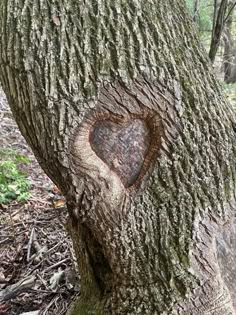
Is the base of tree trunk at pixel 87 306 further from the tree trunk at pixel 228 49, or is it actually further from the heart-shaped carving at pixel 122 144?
the tree trunk at pixel 228 49

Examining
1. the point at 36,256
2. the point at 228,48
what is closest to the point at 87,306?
the point at 36,256

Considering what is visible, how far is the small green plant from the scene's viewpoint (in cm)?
462

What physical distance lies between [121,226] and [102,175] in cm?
27

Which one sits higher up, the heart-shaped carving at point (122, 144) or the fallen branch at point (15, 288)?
the heart-shaped carving at point (122, 144)

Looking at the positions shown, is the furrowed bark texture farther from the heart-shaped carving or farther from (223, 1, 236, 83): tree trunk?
(223, 1, 236, 83): tree trunk

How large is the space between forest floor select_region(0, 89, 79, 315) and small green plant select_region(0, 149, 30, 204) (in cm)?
6

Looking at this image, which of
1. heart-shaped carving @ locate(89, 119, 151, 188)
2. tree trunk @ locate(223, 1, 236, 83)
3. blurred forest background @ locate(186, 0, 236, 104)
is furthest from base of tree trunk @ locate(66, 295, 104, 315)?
tree trunk @ locate(223, 1, 236, 83)

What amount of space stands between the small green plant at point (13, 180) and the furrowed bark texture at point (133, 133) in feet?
7.21

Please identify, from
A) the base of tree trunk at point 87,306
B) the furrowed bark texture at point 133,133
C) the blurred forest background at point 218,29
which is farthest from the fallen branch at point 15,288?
the blurred forest background at point 218,29

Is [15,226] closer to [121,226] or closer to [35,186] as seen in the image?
[35,186]

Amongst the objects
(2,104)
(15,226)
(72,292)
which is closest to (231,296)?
(72,292)

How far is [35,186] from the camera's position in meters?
4.83

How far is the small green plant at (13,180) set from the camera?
462cm

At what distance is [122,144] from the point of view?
2.27 meters
